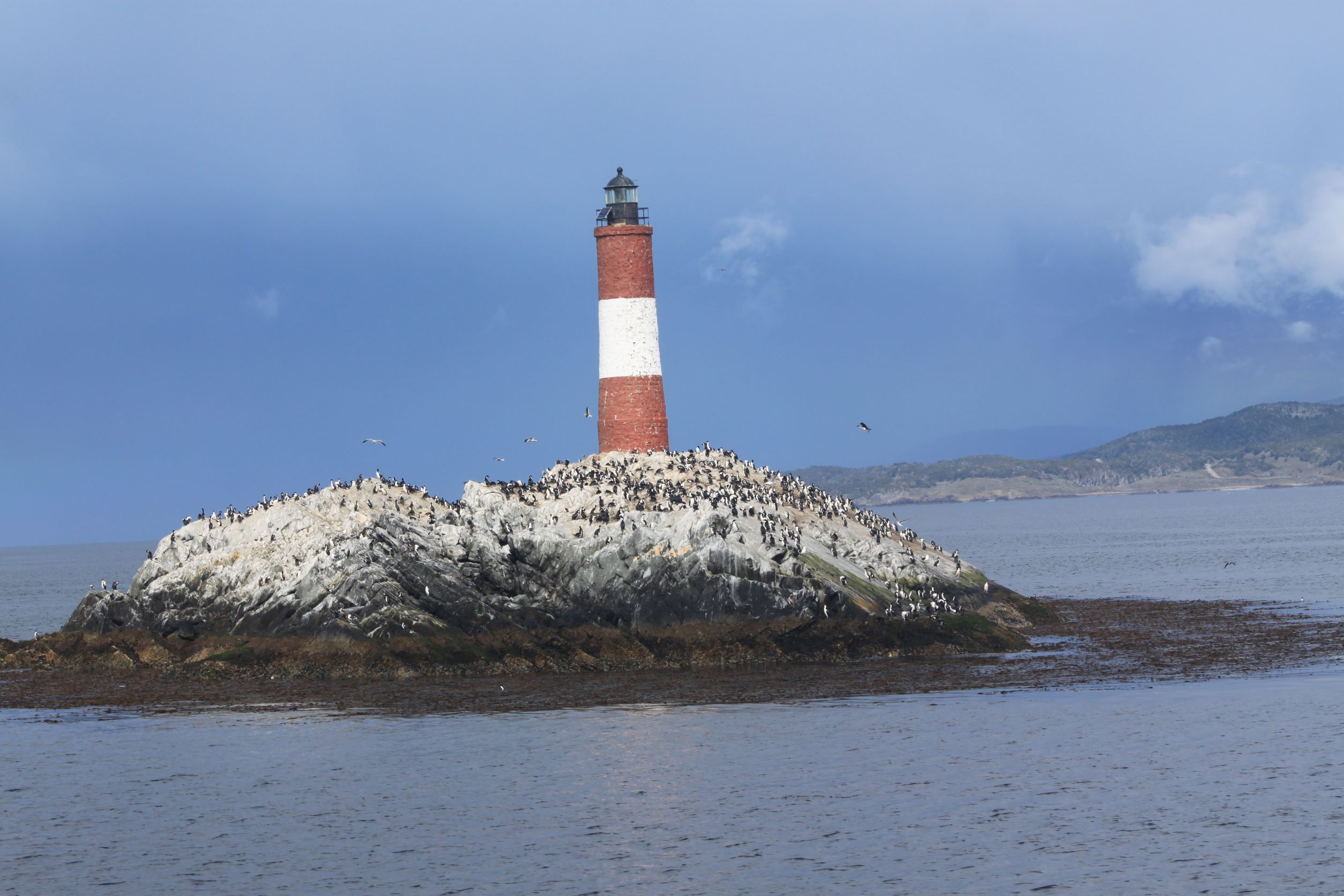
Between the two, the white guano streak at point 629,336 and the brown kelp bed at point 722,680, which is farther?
the white guano streak at point 629,336

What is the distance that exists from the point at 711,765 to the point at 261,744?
908 centimetres

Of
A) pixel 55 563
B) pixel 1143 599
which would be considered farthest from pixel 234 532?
pixel 55 563

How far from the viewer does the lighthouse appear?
5312 centimetres

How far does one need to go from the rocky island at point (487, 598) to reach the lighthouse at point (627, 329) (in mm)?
7529

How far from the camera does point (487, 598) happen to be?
136ft

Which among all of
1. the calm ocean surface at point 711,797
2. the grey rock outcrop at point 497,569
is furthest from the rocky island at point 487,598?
the calm ocean surface at point 711,797

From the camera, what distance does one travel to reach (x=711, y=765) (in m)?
28.9

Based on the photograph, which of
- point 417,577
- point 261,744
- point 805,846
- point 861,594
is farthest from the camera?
point 861,594

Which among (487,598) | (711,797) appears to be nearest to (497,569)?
(487,598)

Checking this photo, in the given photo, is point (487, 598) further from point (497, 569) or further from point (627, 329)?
point (627, 329)

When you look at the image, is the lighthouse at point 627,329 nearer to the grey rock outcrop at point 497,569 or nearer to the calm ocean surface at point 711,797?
the grey rock outcrop at point 497,569

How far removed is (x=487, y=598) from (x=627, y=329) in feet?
47.9

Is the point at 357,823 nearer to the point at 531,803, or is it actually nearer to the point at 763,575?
the point at 531,803

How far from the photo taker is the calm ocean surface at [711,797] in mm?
22203
